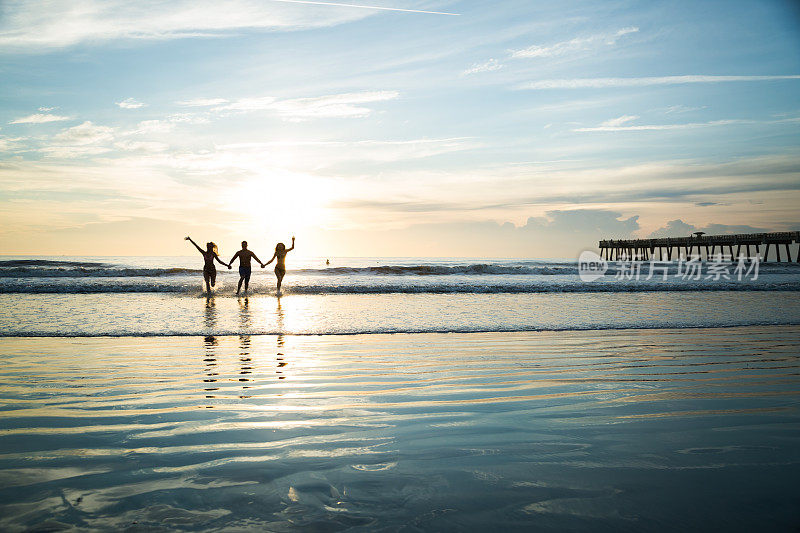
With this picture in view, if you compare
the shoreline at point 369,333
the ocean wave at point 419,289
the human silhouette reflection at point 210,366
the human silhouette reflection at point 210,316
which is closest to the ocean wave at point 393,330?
the shoreline at point 369,333

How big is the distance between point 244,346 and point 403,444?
6.01 m

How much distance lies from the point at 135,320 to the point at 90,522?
11.3 m

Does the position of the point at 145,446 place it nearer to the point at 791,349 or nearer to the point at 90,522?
the point at 90,522

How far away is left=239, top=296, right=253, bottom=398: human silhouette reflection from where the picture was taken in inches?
250

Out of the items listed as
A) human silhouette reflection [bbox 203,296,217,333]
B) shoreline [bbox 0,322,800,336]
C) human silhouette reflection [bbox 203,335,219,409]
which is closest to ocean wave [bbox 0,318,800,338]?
shoreline [bbox 0,322,800,336]

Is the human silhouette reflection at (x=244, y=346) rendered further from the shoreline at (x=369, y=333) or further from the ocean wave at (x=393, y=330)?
the shoreline at (x=369, y=333)

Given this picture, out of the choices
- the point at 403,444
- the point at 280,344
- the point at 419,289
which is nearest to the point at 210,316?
the point at 280,344

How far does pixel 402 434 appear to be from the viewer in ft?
12.6

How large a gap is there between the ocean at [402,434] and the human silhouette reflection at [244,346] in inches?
3.7

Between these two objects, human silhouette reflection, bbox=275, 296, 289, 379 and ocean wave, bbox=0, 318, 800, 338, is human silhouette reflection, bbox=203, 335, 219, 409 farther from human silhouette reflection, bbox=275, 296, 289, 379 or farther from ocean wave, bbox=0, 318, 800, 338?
ocean wave, bbox=0, 318, 800, 338

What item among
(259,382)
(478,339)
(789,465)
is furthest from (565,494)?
(478,339)

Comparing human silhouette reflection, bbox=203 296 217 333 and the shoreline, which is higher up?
human silhouette reflection, bbox=203 296 217 333

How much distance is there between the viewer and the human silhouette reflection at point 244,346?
250 inches

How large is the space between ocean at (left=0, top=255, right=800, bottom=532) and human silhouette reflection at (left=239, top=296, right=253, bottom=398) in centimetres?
9
